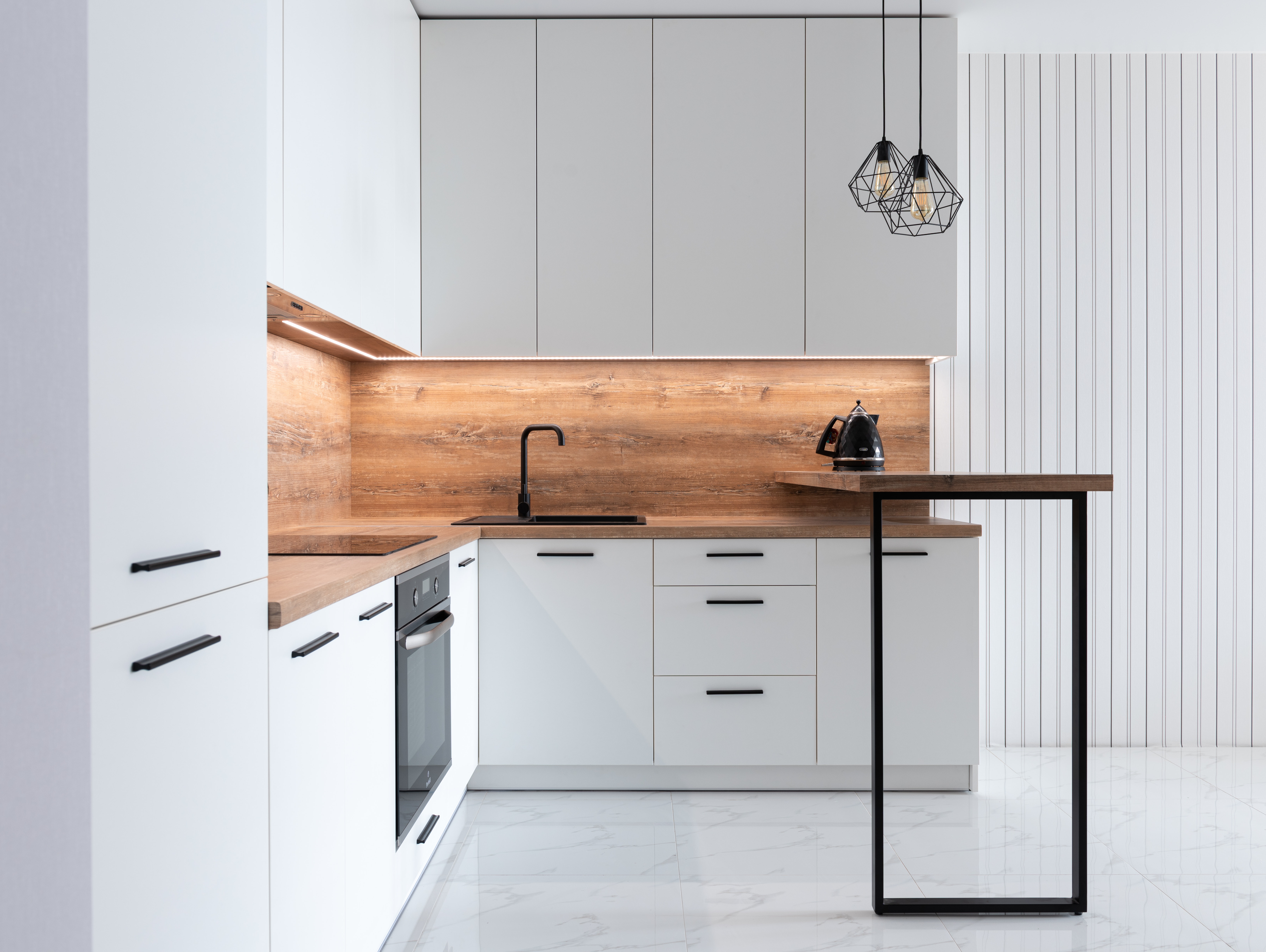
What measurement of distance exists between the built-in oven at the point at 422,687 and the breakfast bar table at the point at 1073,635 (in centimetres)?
107

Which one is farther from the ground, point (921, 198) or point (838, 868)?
point (921, 198)

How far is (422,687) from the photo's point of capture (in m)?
2.02

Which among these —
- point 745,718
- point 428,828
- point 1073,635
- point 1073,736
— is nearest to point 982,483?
point 1073,635

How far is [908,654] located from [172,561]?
2.28 metres

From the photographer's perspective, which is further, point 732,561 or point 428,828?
point 732,561

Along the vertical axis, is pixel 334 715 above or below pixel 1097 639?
above

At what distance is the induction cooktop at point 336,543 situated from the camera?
7.31 feet

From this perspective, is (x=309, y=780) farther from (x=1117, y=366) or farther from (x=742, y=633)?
(x=1117, y=366)

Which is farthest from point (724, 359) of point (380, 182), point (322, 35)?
point (322, 35)

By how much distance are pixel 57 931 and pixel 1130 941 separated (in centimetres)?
210

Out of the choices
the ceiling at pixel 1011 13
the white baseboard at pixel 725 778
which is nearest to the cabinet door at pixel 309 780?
the white baseboard at pixel 725 778

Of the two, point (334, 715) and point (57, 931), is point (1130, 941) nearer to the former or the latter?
point (334, 715)

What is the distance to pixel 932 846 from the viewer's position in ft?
7.66

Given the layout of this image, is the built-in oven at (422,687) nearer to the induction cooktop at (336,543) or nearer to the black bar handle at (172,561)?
the induction cooktop at (336,543)
